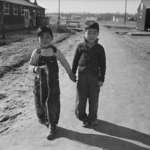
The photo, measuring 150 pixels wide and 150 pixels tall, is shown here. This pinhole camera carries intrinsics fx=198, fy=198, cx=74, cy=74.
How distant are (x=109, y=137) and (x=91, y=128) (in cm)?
38

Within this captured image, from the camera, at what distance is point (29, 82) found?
599 centimetres

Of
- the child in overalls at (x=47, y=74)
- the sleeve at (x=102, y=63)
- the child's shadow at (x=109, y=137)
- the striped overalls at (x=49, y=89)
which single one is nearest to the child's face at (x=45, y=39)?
the child in overalls at (x=47, y=74)

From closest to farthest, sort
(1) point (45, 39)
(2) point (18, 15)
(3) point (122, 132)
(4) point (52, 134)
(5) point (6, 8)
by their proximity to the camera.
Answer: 1. (1) point (45, 39)
2. (4) point (52, 134)
3. (3) point (122, 132)
4. (5) point (6, 8)
5. (2) point (18, 15)

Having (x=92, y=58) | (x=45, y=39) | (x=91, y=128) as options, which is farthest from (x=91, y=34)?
(x=91, y=128)

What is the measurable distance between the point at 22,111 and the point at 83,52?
1878 mm

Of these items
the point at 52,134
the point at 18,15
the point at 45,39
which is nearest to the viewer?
the point at 45,39

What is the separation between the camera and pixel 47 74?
3.06 m

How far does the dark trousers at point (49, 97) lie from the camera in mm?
3111

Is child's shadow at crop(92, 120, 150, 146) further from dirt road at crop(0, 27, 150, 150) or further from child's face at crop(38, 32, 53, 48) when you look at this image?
child's face at crop(38, 32, 53, 48)

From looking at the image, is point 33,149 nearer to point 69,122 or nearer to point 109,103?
point 69,122

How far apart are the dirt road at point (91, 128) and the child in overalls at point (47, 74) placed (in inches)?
12.0

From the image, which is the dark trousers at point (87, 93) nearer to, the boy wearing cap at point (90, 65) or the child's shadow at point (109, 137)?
the boy wearing cap at point (90, 65)

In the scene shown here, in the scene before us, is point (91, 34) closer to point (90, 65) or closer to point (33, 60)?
point (90, 65)

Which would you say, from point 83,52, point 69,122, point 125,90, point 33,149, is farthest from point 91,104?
point 125,90
